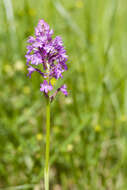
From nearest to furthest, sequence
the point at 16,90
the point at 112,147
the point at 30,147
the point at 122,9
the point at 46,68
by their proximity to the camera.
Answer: the point at 46,68, the point at 30,147, the point at 112,147, the point at 16,90, the point at 122,9

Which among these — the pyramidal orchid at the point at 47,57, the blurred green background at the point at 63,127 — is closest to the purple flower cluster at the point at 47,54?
the pyramidal orchid at the point at 47,57

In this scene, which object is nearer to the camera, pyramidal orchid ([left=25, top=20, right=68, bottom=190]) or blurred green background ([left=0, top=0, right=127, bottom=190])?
pyramidal orchid ([left=25, top=20, right=68, bottom=190])

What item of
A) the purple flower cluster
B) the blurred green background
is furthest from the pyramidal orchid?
the blurred green background

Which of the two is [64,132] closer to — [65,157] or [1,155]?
[65,157]

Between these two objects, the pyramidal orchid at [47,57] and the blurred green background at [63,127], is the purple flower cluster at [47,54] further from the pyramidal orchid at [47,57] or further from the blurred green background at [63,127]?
the blurred green background at [63,127]

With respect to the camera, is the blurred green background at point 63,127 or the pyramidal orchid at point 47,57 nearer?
the pyramidal orchid at point 47,57

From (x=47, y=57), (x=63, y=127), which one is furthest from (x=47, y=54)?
(x=63, y=127)

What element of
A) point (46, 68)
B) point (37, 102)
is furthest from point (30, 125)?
point (46, 68)

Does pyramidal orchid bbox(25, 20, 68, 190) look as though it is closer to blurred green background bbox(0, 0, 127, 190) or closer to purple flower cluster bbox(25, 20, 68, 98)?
purple flower cluster bbox(25, 20, 68, 98)

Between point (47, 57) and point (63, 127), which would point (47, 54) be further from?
point (63, 127)

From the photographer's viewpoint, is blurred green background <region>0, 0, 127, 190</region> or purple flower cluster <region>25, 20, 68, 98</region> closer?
purple flower cluster <region>25, 20, 68, 98</region>

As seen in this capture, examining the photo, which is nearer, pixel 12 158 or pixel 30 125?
pixel 12 158
